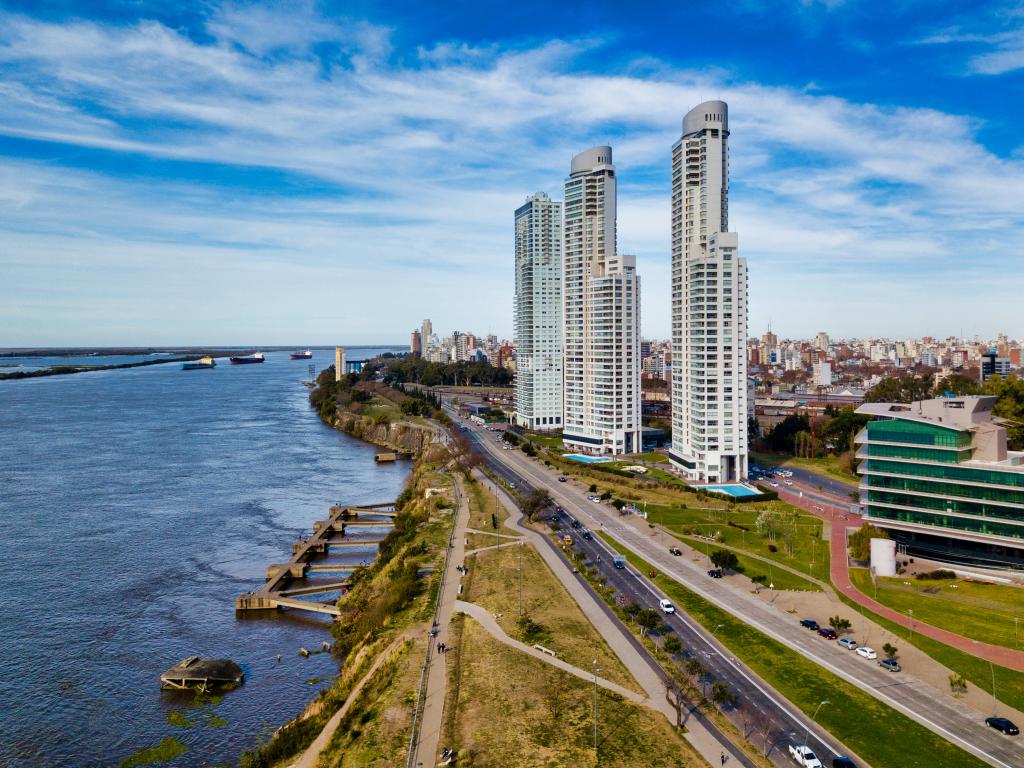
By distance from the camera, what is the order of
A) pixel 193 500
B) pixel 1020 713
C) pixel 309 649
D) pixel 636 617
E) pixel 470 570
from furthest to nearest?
pixel 193 500 → pixel 470 570 → pixel 309 649 → pixel 636 617 → pixel 1020 713

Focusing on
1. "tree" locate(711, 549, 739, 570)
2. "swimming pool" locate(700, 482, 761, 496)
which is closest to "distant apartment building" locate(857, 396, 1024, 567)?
"tree" locate(711, 549, 739, 570)

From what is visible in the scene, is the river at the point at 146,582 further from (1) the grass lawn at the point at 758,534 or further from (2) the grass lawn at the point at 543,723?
(1) the grass lawn at the point at 758,534

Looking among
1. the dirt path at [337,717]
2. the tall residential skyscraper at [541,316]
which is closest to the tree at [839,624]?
the dirt path at [337,717]

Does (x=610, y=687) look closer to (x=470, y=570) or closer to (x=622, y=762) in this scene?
(x=622, y=762)

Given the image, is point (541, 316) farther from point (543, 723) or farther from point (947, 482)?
point (543, 723)

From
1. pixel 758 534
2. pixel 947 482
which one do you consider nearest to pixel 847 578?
pixel 947 482

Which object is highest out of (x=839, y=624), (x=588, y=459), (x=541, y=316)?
(x=541, y=316)

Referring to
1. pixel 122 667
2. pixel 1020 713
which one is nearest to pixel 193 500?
pixel 122 667
